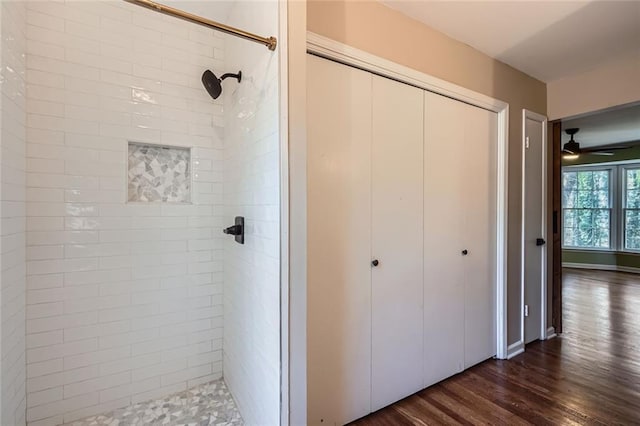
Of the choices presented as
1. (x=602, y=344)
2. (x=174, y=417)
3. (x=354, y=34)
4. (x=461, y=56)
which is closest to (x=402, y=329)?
(x=174, y=417)

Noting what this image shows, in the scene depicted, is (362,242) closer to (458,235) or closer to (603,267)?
(458,235)

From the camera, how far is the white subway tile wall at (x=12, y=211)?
1217mm

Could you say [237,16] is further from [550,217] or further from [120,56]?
[550,217]

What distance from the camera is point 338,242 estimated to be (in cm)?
152

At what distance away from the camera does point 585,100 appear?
8.13 feet

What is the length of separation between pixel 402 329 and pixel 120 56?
2.35 meters

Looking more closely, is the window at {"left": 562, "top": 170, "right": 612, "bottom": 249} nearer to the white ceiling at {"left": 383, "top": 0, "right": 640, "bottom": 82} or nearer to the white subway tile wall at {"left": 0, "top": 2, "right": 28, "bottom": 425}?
the white ceiling at {"left": 383, "top": 0, "right": 640, "bottom": 82}

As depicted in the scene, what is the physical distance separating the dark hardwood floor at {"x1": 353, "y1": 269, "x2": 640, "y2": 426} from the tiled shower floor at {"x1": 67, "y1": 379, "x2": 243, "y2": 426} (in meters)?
0.80

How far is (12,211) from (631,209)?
27.8ft

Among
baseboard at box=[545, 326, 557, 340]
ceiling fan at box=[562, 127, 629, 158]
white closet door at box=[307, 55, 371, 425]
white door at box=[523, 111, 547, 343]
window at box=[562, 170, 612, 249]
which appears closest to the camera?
white closet door at box=[307, 55, 371, 425]

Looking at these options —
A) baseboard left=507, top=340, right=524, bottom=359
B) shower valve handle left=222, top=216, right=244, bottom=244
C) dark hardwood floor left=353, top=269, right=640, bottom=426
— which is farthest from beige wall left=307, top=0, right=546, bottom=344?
shower valve handle left=222, top=216, right=244, bottom=244

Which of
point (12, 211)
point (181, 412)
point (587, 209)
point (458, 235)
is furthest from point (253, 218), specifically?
point (587, 209)

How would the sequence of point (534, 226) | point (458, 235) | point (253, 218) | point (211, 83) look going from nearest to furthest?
point (253, 218)
point (211, 83)
point (458, 235)
point (534, 226)

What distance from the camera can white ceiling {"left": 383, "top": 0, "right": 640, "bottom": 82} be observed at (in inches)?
64.4
